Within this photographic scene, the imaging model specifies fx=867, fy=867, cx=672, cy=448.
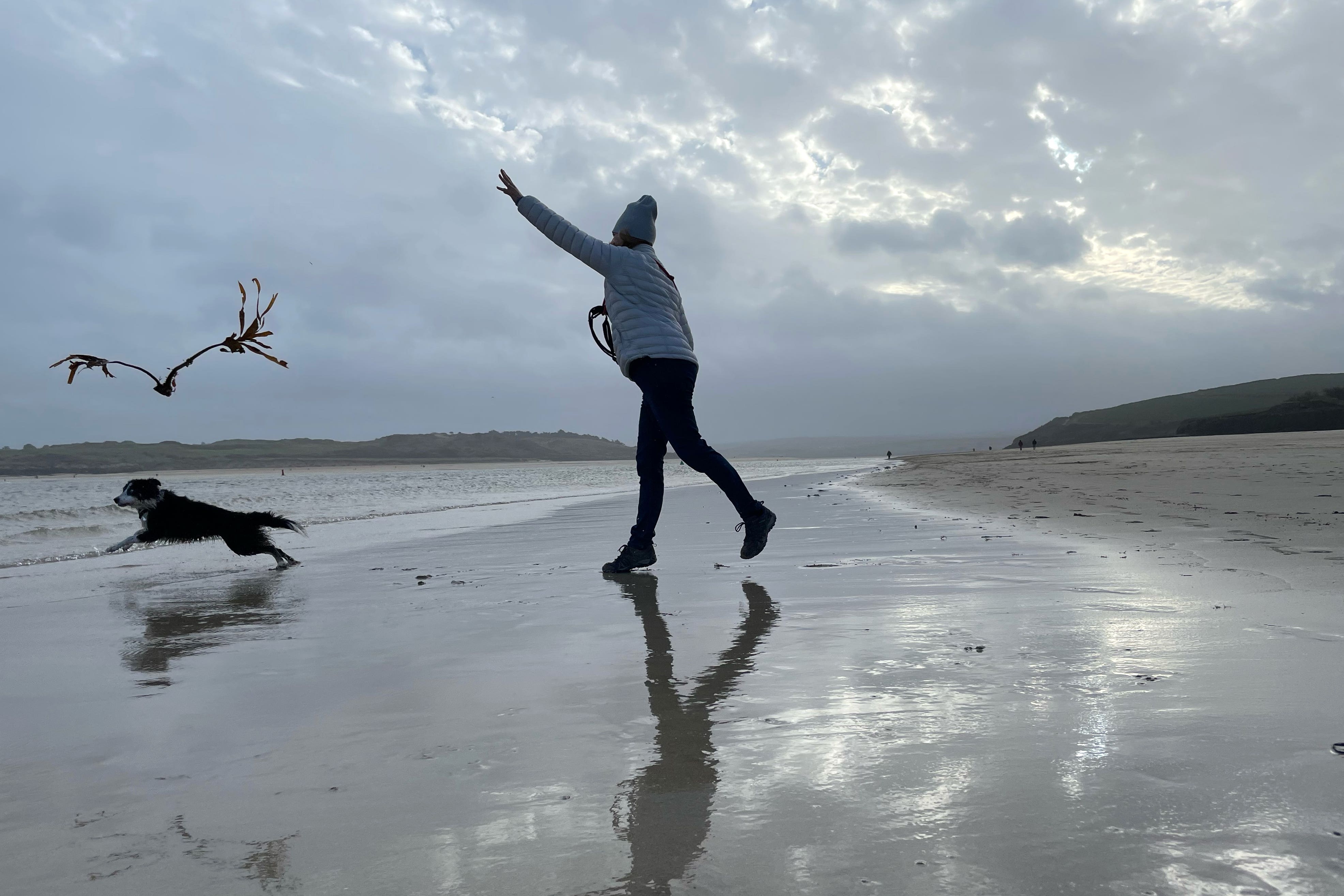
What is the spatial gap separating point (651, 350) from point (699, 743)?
2.99m

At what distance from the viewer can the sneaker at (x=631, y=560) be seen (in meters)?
4.61

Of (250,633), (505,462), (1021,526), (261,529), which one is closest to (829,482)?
(1021,526)

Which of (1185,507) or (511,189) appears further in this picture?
(1185,507)

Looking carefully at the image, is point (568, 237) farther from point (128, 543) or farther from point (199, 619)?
point (128, 543)

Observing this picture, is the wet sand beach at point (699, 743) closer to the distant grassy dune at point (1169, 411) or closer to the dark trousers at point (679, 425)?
the dark trousers at point (679, 425)

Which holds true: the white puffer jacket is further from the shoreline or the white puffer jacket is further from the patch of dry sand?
the patch of dry sand

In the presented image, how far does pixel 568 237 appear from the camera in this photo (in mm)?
4527

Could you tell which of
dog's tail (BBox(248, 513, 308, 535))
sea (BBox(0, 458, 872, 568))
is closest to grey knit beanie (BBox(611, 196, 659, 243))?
dog's tail (BBox(248, 513, 308, 535))

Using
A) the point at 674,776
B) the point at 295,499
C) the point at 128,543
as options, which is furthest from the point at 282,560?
the point at 295,499

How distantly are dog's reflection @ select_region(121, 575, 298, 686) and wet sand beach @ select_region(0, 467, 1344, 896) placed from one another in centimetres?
3

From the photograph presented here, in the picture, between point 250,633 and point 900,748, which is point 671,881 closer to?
point 900,748

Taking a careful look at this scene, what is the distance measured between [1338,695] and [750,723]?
1.28 metres

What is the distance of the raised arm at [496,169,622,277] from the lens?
14.9 feet

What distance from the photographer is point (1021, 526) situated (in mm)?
6395
